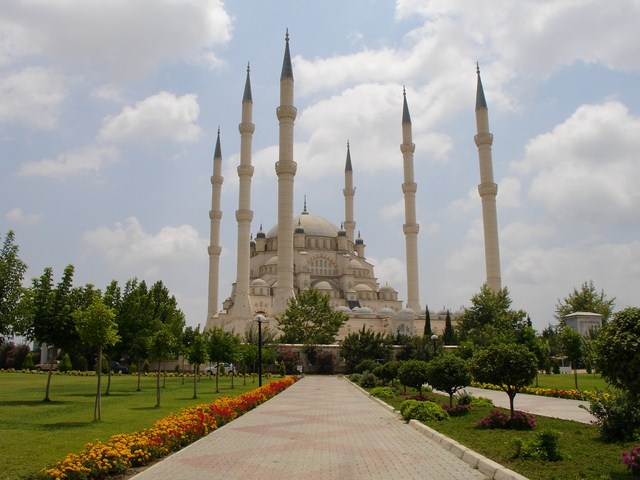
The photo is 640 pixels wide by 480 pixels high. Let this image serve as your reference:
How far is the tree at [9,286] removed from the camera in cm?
1374

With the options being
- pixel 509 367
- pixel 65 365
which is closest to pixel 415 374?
pixel 509 367

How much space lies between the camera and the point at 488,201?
47.0 m

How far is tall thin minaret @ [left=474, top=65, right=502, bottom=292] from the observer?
46.7 m

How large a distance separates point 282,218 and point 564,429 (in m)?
34.3

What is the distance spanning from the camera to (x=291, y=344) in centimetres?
3997

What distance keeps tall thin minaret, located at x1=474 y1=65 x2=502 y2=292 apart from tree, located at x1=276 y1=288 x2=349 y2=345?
556 inches

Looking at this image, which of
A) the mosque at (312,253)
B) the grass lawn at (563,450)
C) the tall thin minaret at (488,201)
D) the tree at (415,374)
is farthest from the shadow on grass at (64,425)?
the tall thin minaret at (488,201)

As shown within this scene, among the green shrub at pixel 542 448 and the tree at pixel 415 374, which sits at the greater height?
the tree at pixel 415 374

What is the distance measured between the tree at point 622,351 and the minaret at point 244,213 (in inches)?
1679

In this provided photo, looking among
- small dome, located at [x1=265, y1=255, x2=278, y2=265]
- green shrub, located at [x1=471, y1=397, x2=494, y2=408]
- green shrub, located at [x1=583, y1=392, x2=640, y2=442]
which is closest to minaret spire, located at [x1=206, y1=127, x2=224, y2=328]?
small dome, located at [x1=265, y1=255, x2=278, y2=265]

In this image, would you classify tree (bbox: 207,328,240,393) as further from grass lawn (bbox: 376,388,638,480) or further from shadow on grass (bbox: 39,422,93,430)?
grass lawn (bbox: 376,388,638,480)

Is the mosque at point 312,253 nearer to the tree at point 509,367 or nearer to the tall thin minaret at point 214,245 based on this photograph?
the tall thin minaret at point 214,245

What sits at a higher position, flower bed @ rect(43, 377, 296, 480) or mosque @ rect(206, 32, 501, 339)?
mosque @ rect(206, 32, 501, 339)

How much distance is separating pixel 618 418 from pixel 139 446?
680cm
